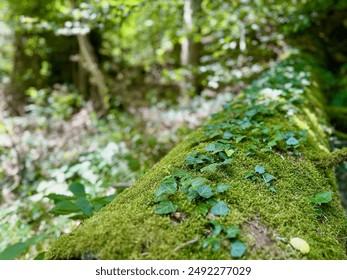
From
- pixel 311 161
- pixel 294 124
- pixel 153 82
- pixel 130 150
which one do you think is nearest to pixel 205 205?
pixel 311 161

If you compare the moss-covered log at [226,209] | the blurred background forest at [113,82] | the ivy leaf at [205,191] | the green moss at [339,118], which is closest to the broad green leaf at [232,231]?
the moss-covered log at [226,209]

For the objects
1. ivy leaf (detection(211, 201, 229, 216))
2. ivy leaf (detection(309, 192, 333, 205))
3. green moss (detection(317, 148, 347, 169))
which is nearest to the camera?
ivy leaf (detection(211, 201, 229, 216))

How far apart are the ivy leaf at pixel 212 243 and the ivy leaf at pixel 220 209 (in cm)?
17

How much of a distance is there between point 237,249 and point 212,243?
111mm

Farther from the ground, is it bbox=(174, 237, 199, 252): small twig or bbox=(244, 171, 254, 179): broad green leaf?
bbox=(174, 237, 199, 252): small twig

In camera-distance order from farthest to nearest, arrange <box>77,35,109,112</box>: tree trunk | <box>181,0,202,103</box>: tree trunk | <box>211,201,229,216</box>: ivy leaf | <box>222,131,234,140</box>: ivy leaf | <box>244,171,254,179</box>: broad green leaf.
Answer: <box>77,35,109,112</box>: tree trunk, <box>181,0,202,103</box>: tree trunk, <box>222,131,234,140</box>: ivy leaf, <box>244,171,254,179</box>: broad green leaf, <box>211,201,229,216</box>: ivy leaf

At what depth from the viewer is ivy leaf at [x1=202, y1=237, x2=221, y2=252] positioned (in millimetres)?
1407

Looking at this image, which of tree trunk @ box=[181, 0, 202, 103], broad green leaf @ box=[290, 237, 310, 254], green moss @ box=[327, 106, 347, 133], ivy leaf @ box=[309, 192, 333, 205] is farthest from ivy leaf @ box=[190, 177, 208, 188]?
tree trunk @ box=[181, 0, 202, 103]

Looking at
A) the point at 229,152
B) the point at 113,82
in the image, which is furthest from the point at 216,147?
the point at 113,82

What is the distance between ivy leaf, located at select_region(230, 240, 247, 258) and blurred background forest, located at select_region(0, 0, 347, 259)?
1345 mm

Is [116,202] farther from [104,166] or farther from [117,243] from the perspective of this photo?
[104,166]

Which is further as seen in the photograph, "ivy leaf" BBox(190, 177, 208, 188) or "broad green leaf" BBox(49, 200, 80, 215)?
"broad green leaf" BBox(49, 200, 80, 215)

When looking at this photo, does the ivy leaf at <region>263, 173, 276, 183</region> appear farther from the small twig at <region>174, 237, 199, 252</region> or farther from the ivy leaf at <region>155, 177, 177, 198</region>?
the small twig at <region>174, 237, 199, 252</region>

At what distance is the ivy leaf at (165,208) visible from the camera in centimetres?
158
